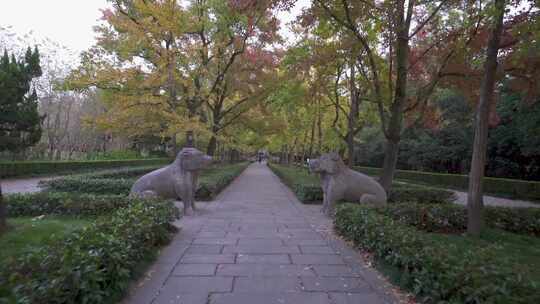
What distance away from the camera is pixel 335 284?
3869 mm

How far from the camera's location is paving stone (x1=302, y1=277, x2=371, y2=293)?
12.2 feet

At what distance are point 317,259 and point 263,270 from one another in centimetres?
98

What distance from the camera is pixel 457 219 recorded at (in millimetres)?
7016

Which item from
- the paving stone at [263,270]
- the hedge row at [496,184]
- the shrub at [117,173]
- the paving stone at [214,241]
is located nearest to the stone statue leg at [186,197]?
the paving stone at [214,241]

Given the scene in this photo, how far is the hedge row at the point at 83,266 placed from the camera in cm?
246

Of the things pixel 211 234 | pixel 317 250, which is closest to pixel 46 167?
pixel 211 234

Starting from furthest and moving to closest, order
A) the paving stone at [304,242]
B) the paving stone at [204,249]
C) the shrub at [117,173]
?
the shrub at [117,173]
the paving stone at [304,242]
the paving stone at [204,249]

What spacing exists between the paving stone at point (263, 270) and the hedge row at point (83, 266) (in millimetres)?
1139

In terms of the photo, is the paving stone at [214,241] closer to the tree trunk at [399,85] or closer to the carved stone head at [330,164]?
the carved stone head at [330,164]

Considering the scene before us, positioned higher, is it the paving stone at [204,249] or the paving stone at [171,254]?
the paving stone at [204,249]

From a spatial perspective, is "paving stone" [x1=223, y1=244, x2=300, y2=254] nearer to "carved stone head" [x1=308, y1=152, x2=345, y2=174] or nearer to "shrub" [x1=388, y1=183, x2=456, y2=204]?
"carved stone head" [x1=308, y1=152, x2=345, y2=174]

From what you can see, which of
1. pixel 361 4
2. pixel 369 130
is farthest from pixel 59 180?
pixel 369 130

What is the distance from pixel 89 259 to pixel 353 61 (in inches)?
415

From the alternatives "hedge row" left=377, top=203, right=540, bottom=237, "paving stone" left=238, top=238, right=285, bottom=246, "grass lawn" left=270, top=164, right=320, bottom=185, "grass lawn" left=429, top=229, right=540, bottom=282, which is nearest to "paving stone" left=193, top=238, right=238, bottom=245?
"paving stone" left=238, top=238, right=285, bottom=246
